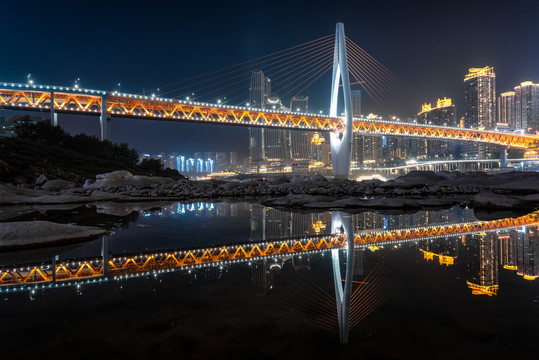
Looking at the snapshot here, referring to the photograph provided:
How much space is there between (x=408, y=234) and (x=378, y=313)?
9.85 feet

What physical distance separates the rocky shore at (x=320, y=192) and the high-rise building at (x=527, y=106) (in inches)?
5467

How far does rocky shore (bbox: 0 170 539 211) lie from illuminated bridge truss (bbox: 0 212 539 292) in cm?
370

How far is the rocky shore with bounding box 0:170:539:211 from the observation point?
8508 mm

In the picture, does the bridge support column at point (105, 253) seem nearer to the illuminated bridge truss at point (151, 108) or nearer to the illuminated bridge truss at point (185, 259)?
the illuminated bridge truss at point (185, 259)

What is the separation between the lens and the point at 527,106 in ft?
400

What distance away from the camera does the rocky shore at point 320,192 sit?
8508 mm

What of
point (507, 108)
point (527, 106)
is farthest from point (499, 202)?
point (507, 108)

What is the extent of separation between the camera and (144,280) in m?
2.68

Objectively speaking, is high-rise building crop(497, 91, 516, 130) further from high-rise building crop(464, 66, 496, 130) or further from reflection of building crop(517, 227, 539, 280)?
reflection of building crop(517, 227, 539, 280)

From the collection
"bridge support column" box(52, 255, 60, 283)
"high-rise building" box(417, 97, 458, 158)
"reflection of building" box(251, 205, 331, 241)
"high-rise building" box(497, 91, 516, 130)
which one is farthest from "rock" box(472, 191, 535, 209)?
"high-rise building" box(497, 91, 516, 130)

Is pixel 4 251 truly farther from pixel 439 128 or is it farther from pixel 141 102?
pixel 439 128

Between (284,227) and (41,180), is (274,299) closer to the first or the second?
(284,227)

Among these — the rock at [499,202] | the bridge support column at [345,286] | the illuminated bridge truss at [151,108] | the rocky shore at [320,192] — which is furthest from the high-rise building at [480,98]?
the bridge support column at [345,286]

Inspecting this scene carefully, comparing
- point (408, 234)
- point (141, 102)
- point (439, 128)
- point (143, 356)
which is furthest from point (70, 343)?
point (439, 128)
